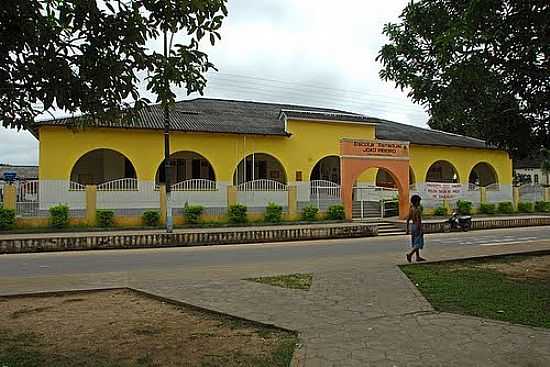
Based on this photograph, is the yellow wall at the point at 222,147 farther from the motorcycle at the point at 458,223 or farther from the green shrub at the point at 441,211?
the motorcycle at the point at 458,223

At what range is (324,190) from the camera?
82.3 ft

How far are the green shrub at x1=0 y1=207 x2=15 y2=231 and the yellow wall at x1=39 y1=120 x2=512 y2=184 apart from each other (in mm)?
3098

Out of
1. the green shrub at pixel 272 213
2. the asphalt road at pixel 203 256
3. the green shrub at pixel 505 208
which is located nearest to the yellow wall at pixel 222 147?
the green shrub at pixel 505 208

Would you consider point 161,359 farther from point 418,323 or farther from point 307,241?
A: point 307,241

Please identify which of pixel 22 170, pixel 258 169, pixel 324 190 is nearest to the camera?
pixel 324 190

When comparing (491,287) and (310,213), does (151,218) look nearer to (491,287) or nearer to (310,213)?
(310,213)

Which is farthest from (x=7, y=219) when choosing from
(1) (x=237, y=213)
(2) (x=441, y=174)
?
(2) (x=441, y=174)

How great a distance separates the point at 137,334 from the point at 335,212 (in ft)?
62.9

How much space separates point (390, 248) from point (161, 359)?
12187mm

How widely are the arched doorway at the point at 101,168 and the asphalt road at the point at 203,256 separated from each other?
12.0 metres

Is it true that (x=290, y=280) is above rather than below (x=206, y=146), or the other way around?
below

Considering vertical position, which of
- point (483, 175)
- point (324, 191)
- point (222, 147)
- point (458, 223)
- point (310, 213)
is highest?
point (222, 147)

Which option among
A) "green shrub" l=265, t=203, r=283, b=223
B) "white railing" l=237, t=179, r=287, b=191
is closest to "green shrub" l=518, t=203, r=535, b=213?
"white railing" l=237, t=179, r=287, b=191

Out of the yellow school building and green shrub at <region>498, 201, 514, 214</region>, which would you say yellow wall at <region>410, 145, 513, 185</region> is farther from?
green shrub at <region>498, 201, 514, 214</region>
